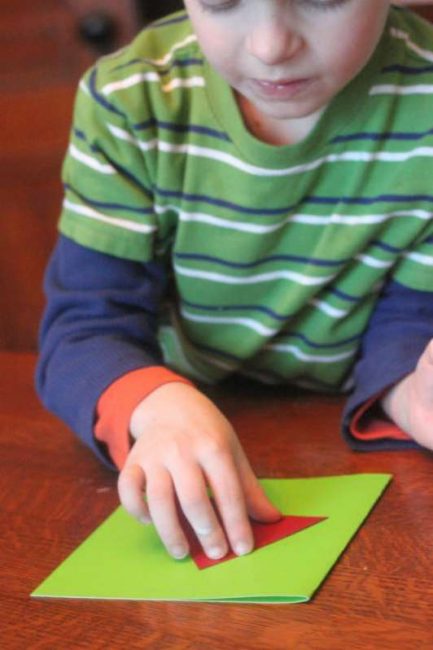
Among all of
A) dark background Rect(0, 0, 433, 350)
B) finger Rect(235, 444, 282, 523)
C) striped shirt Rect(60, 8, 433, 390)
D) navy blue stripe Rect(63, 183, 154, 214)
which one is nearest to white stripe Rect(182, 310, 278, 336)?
striped shirt Rect(60, 8, 433, 390)

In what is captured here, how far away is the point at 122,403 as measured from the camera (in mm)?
709

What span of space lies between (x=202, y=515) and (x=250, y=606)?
75 mm

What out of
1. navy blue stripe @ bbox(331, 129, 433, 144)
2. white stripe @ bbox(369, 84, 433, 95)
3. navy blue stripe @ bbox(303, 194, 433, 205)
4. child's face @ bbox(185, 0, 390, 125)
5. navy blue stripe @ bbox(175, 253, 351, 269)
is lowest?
navy blue stripe @ bbox(175, 253, 351, 269)

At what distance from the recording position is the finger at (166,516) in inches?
23.3

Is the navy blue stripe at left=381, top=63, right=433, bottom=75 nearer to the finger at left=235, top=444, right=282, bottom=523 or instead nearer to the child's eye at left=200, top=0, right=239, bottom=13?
the child's eye at left=200, top=0, right=239, bottom=13

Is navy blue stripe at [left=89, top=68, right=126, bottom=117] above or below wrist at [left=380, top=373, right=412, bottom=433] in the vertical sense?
above

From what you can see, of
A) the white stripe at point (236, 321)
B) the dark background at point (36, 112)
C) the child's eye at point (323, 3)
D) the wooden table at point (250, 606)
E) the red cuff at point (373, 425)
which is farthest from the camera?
the dark background at point (36, 112)

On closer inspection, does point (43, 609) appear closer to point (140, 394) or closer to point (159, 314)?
point (140, 394)

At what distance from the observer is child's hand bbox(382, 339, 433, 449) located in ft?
2.17

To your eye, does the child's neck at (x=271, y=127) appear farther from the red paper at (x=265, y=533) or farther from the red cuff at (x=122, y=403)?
the red paper at (x=265, y=533)

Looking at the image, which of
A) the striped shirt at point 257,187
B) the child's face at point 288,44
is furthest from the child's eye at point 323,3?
the striped shirt at point 257,187

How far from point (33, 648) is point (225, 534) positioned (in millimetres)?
134

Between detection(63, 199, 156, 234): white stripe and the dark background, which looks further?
the dark background

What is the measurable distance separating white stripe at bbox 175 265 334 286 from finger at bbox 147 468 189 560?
0.78 feet
